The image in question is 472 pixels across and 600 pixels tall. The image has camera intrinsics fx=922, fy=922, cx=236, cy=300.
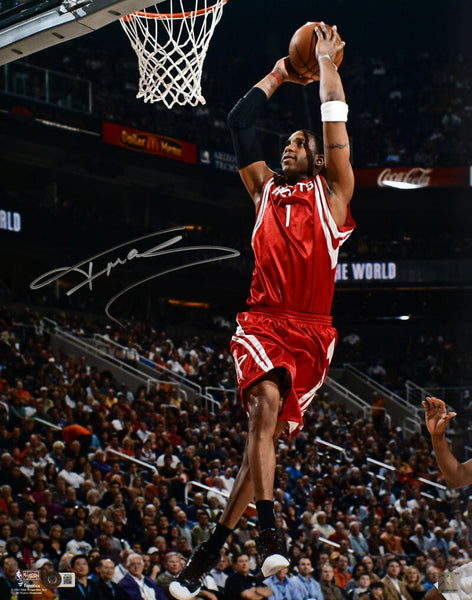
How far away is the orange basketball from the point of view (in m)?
4.31

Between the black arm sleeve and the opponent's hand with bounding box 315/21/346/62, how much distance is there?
1.11ft

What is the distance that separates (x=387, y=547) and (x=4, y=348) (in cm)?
639

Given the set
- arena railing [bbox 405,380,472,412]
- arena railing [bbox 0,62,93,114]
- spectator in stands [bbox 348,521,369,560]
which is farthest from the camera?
arena railing [bbox 405,380,472,412]

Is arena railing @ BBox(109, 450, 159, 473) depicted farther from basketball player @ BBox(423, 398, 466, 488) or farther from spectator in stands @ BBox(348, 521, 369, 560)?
basketball player @ BBox(423, 398, 466, 488)

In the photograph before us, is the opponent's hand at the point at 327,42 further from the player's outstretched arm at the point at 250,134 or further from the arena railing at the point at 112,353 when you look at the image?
the arena railing at the point at 112,353

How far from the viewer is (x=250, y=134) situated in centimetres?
430

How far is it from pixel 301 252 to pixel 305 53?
3.26ft

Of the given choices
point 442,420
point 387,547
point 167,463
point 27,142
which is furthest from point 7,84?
point 442,420

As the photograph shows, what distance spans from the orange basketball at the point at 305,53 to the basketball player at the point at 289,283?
0.20 feet

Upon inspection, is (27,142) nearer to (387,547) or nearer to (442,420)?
(387,547)

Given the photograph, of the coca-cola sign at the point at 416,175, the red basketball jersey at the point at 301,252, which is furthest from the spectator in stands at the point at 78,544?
the coca-cola sign at the point at 416,175

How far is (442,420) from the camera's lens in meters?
4.73

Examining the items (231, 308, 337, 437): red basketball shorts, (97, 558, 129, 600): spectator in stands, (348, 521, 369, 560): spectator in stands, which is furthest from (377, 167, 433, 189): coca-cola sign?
(231, 308, 337, 437): red basketball shorts

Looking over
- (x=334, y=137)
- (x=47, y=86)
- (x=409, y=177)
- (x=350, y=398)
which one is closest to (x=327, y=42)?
(x=334, y=137)
